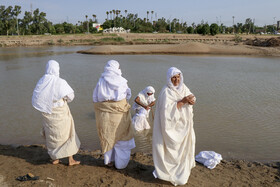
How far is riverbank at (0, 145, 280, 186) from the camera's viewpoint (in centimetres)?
369

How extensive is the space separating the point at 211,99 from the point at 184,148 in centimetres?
577

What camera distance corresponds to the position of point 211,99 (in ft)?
29.7

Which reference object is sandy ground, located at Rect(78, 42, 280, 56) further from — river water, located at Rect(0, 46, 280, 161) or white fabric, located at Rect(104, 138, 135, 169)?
white fabric, located at Rect(104, 138, 135, 169)

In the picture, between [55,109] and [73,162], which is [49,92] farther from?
[73,162]

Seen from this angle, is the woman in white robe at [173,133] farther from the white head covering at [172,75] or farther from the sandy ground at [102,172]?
the sandy ground at [102,172]

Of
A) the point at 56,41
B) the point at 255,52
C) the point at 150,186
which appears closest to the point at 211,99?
the point at 150,186

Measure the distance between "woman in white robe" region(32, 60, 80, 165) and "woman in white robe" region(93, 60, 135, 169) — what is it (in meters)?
0.46

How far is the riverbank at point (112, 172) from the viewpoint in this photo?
369cm

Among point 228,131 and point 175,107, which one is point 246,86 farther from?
point 175,107

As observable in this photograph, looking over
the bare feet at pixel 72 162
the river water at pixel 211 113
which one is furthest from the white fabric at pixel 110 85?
the river water at pixel 211 113

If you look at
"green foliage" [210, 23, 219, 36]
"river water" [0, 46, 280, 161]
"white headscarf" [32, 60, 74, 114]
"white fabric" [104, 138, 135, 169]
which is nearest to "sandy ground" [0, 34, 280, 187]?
"white fabric" [104, 138, 135, 169]

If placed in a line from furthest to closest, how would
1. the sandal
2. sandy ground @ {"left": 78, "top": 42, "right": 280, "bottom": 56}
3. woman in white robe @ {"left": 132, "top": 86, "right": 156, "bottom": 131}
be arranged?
1. sandy ground @ {"left": 78, "top": 42, "right": 280, "bottom": 56}
2. woman in white robe @ {"left": 132, "top": 86, "right": 156, "bottom": 131}
3. the sandal

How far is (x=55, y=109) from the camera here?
12.8 ft

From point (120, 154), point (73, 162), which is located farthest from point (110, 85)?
point (73, 162)
